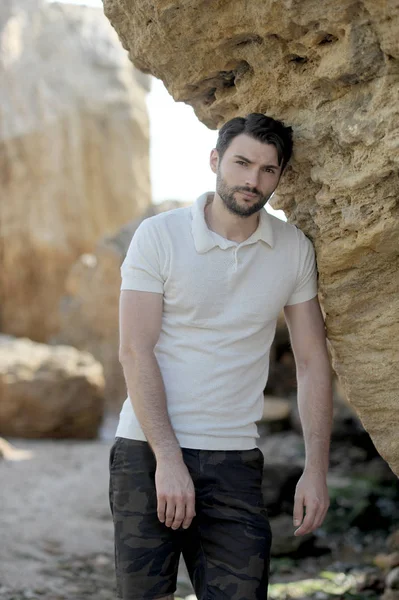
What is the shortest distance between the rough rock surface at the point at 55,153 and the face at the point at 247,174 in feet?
41.7

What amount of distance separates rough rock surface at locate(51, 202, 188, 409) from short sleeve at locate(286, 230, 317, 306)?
8198 mm

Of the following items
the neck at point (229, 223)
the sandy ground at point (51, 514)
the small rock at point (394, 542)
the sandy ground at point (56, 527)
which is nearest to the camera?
the neck at point (229, 223)

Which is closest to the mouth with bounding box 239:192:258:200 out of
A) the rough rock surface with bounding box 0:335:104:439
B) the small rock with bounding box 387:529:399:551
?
the small rock with bounding box 387:529:399:551

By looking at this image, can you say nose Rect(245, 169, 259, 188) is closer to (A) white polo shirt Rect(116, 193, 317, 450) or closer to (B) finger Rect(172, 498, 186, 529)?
(A) white polo shirt Rect(116, 193, 317, 450)

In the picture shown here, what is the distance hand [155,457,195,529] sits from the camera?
252 cm

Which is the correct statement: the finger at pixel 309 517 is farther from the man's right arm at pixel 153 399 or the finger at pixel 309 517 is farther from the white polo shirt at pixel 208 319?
the man's right arm at pixel 153 399

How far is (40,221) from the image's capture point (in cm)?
Answer: 1522

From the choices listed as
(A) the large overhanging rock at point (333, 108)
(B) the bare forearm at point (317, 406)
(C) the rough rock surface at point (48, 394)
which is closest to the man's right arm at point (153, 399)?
(B) the bare forearm at point (317, 406)

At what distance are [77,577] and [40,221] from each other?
11.2 m

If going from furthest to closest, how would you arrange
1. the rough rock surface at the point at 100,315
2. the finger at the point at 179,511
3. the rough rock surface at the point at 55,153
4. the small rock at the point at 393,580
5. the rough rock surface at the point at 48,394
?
the rough rock surface at the point at 55,153 < the rough rock surface at the point at 100,315 < the rough rock surface at the point at 48,394 < the small rock at the point at 393,580 < the finger at the point at 179,511

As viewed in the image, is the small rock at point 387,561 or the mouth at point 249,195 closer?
the mouth at point 249,195

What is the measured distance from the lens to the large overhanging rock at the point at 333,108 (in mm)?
2596

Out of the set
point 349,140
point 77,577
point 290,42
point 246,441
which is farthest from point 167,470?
point 77,577

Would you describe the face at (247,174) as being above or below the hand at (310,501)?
above
